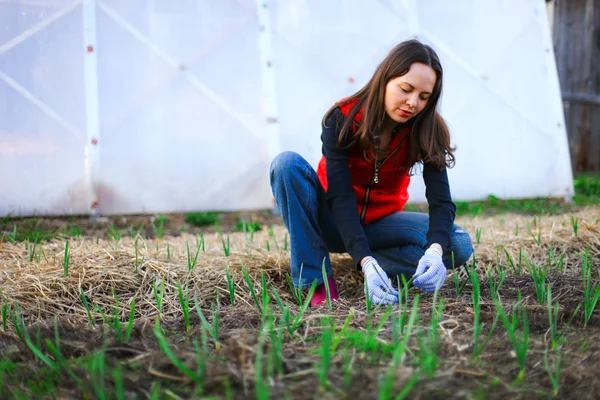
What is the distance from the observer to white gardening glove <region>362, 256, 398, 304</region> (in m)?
1.55

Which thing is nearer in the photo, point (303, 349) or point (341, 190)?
point (303, 349)

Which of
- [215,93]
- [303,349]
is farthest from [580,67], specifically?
[303,349]

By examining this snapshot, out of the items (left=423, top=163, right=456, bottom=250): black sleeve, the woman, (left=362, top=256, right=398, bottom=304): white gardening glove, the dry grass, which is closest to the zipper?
the woman

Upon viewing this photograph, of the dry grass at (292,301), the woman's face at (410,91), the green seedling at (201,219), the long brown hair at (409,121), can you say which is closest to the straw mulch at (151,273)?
the dry grass at (292,301)

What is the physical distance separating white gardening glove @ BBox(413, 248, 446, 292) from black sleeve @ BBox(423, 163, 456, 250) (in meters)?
0.10

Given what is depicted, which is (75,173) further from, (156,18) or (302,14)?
(302,14)

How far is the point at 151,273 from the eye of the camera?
1.84 metres

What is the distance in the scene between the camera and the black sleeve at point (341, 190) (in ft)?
5.81

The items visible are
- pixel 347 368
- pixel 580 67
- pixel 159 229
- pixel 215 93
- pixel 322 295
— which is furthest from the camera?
pixel 580 67

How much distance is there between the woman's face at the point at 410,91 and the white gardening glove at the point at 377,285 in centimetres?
46

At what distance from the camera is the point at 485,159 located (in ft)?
14.3

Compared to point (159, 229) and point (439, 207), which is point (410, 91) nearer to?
point (439, 207)

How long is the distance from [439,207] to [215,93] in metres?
2.42

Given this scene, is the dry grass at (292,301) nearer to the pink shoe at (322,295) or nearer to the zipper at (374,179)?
the pink shoe at (322,295)
